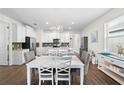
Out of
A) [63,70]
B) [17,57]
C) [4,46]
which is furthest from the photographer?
[17,57]

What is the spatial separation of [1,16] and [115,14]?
170 inches

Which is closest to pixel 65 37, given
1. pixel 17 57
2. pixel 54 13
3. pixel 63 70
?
pixel 17 57

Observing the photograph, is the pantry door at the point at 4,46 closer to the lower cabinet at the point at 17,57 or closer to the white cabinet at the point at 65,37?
the lower cabinet at the point at 17,57

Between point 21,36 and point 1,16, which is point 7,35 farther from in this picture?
point 1,16

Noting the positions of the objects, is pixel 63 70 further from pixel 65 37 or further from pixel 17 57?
pixel 65 37

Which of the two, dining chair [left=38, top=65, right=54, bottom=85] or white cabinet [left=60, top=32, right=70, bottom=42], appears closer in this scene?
dining chair [left=38, top=65, right=54, bottom=85]

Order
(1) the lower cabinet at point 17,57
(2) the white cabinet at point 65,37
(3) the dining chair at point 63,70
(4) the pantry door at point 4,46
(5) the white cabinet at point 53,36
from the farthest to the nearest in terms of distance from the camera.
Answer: (2) the white cabinet at point 65,37, (5) the white cabinet at point 53,36, (1) the lower cabinet at point 17,57, (4) the pantry door at point 4,46, (3) the dining chair at point 63,70

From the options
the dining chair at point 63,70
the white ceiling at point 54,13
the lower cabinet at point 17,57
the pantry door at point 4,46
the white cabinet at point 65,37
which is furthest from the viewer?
the white cabinet at point 65,37

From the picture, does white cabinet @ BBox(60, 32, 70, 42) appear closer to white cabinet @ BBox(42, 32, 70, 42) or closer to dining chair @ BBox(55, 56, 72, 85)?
white cabinet @ BBox(42, 32, 70, 42)

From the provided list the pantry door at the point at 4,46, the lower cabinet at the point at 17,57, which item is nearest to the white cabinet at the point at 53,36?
the lower cabinet at the point at 17,57

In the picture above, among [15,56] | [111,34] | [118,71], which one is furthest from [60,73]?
[15,56]

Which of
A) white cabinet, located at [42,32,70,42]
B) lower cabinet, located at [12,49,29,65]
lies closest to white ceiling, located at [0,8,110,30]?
lower cabinet, located at [12,49,29,65]

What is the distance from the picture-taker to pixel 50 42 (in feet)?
39.4
